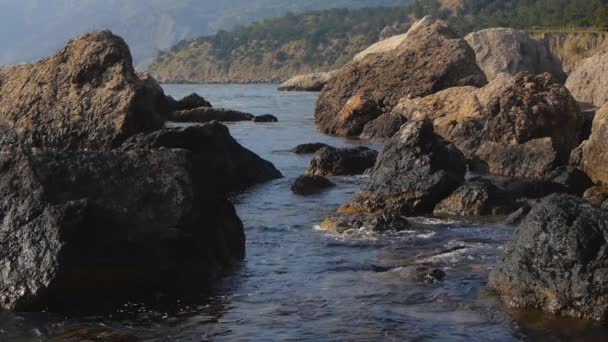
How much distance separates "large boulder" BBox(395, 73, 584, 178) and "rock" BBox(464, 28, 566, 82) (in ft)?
96.7

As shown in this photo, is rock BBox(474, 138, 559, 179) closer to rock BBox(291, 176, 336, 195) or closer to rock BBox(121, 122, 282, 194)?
rock BBox(291, 176, 336, 195)

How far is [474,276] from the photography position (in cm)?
1160

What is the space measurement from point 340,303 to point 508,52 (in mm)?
49108

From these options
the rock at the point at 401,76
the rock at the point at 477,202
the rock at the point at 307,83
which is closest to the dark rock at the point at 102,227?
the rock at the point at 477,202

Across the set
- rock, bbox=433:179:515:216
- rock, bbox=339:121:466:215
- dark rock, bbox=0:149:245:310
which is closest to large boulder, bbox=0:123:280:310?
dark rock, bbox=0:149:245:310

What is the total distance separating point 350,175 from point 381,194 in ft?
18.8

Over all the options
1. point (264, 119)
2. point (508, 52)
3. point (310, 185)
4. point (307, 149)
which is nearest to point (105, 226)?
point (310, 185)

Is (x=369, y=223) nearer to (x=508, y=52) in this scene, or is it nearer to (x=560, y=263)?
(x=560, y=263)

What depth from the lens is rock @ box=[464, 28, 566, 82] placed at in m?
56.4

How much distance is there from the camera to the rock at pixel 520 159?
20594mm

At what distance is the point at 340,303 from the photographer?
10.5 meters

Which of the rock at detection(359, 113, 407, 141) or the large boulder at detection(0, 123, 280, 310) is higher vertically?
the large boulder at detection(0, 123, 280, 310)

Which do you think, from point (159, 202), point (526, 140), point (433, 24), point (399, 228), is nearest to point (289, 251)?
point (399, 228)

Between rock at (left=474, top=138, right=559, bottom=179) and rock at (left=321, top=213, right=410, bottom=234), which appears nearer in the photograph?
rock at (left=321, top=213, right=410, bottom=234)
